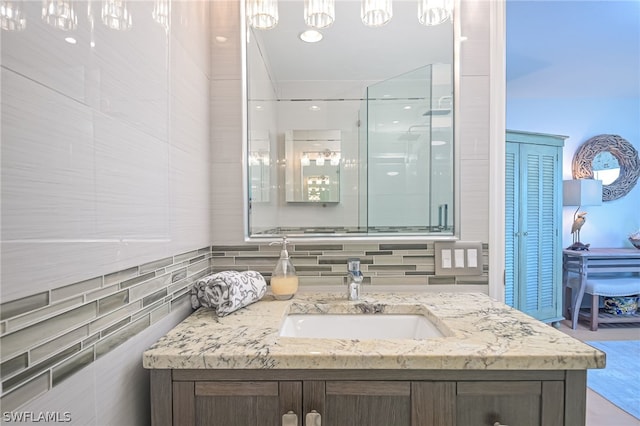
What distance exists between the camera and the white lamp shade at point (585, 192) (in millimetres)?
3240

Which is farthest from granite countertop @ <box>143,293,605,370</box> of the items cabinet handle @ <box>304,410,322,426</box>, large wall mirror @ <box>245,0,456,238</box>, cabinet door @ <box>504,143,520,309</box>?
cabinet door @ <box>504,143,520,309</box>

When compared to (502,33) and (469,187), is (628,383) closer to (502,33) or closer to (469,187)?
(469,187)

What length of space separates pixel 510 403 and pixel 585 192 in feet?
11.5

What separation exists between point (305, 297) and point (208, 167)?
2.03ft

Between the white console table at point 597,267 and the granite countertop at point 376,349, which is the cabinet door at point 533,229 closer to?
the white console table at point 597,267

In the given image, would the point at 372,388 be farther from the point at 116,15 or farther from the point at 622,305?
the point at 622,305

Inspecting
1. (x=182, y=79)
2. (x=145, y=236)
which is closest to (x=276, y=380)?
(x=145, y=236)

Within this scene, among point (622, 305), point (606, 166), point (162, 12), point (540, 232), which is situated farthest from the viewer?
point (606, 166)

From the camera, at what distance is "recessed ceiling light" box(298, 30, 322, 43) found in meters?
1.39

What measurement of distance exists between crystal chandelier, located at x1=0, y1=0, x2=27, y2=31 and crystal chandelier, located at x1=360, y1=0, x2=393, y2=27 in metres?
1.12

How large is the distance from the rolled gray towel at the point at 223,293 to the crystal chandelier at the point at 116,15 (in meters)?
0.68

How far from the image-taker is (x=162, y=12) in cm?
85

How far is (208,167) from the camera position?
47.1 inches

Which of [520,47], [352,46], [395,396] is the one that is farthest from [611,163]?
[395,396]
